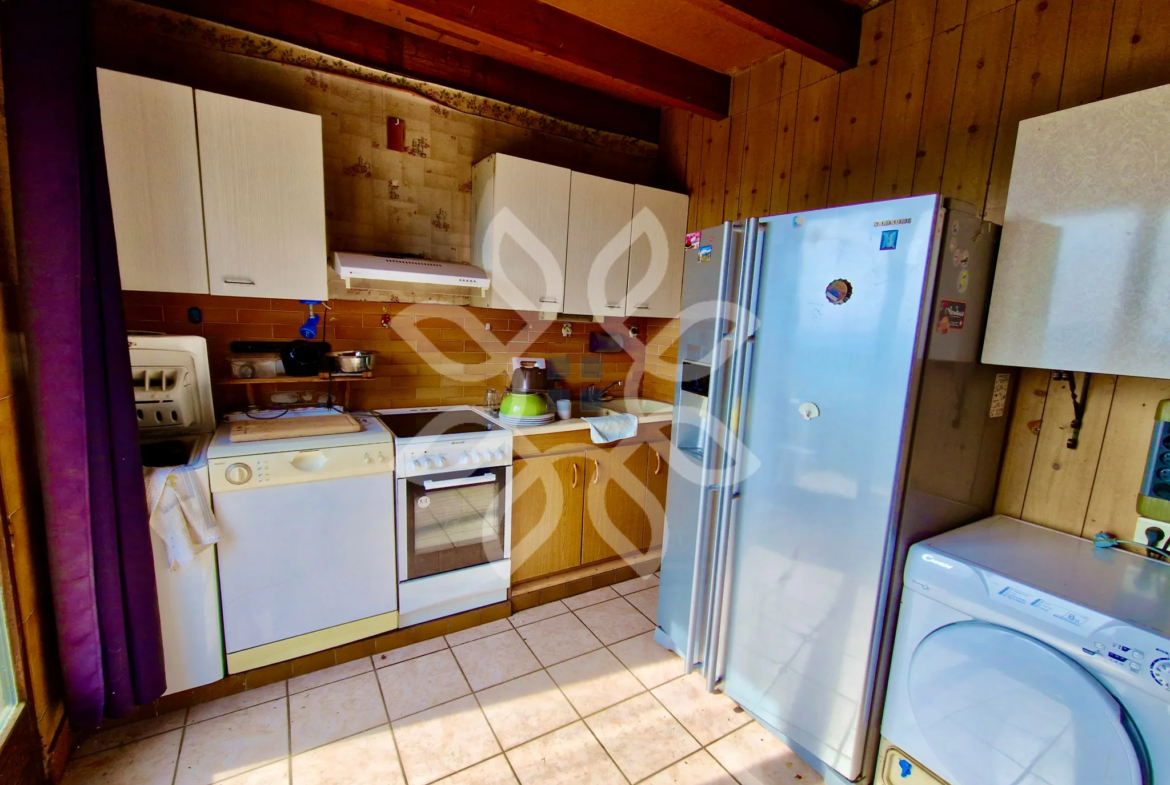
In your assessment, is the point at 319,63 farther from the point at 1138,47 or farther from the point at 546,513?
the point at 1138,47

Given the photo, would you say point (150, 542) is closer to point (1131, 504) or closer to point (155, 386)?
point (155, 386)

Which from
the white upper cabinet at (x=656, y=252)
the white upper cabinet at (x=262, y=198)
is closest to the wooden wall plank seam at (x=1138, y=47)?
the white upper cabinet at (x=656, y=252)

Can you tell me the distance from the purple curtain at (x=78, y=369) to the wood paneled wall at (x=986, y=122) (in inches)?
101

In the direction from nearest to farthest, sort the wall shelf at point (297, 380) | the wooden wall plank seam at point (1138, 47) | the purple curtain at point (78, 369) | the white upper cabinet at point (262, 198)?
the purple curtain at point (78, 369) < the wooden wall plank seam at point (1138, 47) < the white upper cabinet at point (262, 198) < the wall shelf at point (297, 380)

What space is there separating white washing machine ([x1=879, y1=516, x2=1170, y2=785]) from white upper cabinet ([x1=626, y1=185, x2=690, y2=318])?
6.07 ft

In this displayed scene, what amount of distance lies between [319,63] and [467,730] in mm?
2767

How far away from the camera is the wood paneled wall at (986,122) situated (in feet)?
4.85

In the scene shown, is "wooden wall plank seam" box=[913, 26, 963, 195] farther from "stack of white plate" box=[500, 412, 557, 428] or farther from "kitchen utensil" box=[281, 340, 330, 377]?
"kitchen utensil" box=[281, 340, 330, 377]

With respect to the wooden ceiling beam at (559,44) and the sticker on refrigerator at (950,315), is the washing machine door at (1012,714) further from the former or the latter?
the wooden ceiling beam at (559,44)

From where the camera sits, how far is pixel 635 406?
128 inches

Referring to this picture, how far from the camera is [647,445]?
9.07ft

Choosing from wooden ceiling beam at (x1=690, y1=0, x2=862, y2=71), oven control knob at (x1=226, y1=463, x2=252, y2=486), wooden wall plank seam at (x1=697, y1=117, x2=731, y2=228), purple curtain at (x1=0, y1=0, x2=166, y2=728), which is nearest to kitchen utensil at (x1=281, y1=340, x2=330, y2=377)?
oven control knob at (x1=226, y1=463, x2=252, y2=486)

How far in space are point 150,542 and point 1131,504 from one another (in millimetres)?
2976

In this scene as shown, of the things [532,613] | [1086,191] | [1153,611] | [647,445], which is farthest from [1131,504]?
[532,613]
